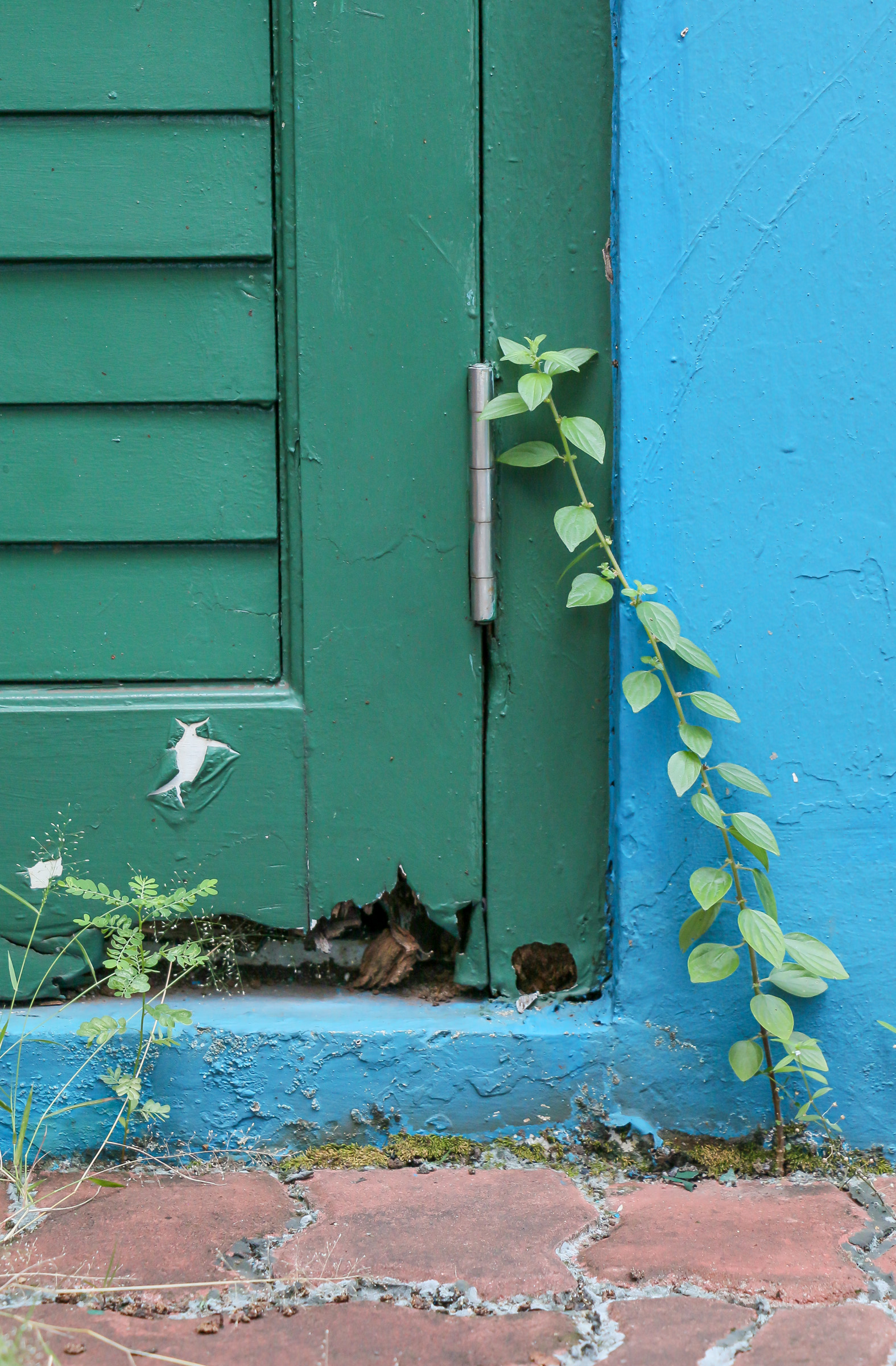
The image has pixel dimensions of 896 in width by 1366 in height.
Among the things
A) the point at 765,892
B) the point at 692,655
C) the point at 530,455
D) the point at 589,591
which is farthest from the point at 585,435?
the point at 765,892

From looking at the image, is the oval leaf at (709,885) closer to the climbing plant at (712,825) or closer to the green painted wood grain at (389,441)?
the climbing plant at (712,825)

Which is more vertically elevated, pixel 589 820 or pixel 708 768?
pixel 708 768

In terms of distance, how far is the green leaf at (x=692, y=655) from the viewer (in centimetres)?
143

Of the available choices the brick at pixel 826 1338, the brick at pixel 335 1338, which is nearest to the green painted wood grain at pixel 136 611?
the brick at pixel 335 1338

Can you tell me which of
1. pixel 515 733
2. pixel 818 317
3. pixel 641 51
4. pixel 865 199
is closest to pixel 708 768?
pixel 515 733

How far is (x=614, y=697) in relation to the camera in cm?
154

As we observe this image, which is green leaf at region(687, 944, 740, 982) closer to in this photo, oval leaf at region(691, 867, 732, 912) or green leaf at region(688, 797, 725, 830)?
oval leaf at region(691, 867, 732, 912)

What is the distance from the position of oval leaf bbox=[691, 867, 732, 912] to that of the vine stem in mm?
20

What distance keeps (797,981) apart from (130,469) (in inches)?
50.4

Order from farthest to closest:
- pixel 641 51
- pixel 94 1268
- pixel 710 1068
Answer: pixel 710 1068
pixel 641 51
pixel 94 1268

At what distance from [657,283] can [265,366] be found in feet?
1.98

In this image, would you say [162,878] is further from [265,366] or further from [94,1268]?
[265,366]

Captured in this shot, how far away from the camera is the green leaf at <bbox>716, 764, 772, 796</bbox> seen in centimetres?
144

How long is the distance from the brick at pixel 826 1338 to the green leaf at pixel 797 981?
40 centimetres
